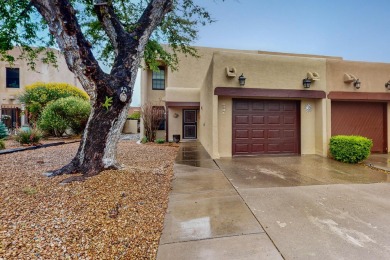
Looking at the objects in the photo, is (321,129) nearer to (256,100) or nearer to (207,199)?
(256,100)

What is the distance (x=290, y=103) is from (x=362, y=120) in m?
3.31

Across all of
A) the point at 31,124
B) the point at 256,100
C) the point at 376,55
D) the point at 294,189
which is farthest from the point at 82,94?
the point at 376,55

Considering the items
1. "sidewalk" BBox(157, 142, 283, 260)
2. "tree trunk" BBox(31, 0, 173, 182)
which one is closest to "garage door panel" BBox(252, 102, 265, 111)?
"sidewalk" BBox(157, 142, 283, 260)

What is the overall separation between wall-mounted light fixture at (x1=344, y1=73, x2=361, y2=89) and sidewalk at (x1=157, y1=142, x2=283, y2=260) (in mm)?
7224

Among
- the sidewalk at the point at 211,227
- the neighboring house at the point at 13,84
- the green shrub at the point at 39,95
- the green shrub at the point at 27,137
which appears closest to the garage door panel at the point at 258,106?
the sidewalk at the point at 211,227

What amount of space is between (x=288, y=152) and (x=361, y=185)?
3.87 meters

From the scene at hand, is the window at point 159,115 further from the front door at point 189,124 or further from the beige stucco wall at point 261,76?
the beige stucco wall at point 261,76

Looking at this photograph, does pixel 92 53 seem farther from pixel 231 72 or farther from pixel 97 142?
pixel 231 72

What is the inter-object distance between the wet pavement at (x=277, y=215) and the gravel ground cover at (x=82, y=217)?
0.34 metres

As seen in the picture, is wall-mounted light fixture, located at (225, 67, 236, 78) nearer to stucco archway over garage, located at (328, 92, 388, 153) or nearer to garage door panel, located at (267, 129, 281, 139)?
garage door panel, located at (267, 129, 281, 139)

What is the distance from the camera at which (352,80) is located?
7918 mm

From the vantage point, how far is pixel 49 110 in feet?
40.8

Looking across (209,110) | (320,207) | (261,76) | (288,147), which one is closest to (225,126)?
(209,110)

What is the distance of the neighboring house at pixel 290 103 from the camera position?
25.3 feet
